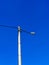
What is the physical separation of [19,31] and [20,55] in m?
1.94

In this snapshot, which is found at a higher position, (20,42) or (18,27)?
(18,27)

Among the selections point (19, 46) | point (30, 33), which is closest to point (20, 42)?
point (19, 46)

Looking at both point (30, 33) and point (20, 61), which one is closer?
point (20, 61)

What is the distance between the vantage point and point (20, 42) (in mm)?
19891

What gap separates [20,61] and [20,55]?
17.5 inches

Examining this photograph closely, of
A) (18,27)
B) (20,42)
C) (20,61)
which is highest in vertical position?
(18,27)

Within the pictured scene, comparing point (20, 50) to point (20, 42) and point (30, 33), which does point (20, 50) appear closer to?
point (20, 42)

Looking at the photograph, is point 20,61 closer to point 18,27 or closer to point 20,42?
point 20,42

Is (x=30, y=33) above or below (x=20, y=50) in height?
above

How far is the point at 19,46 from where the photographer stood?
1983cm

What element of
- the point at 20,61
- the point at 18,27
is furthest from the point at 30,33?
the point at 20,61

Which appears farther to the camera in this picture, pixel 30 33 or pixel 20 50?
pixel 30 33

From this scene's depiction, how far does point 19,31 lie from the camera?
799 inches

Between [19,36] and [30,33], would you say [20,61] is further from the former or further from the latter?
[30,33]
